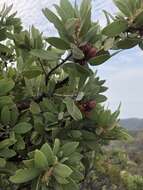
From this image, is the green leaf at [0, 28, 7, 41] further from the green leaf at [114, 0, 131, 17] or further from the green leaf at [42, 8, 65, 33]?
the green leaf at [114, 0, 131, 17]

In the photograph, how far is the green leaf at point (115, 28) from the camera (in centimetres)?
289

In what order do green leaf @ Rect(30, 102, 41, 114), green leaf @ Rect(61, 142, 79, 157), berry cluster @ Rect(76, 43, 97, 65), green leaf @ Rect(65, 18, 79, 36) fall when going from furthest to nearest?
green leaf @ Rect(30, 102, 41, 114), green leaf @ Rect(61, 142, 79, 157), berry cluster @ Rect(76, 43, 97, 65), green leaf @ Rect(65, 18, 79, 36)

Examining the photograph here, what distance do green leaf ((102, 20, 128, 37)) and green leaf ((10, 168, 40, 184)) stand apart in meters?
0.82

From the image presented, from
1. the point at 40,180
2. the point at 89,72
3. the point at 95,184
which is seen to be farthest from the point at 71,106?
the point at 95,184

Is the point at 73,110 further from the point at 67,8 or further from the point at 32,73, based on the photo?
the point at 67,8

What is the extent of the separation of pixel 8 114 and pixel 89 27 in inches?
28.5

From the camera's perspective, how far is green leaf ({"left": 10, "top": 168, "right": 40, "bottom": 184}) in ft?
9.51

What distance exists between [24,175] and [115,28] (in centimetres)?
91

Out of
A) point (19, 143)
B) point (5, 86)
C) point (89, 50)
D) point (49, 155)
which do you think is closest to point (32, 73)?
point (5, 86)

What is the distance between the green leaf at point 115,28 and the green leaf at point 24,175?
82 cm

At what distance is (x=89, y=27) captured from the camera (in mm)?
2916

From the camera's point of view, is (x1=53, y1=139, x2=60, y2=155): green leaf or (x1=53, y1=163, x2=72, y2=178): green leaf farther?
(x1=53, y1=139, x2=60, y2=155): green leaf

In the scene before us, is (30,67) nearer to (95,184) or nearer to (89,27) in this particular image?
(89,27)

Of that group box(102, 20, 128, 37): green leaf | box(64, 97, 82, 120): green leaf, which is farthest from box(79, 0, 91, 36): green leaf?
box(64, 97, 82, 120): green leaf
